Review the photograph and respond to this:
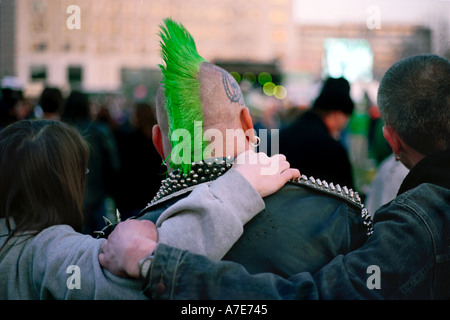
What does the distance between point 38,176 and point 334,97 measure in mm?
3363

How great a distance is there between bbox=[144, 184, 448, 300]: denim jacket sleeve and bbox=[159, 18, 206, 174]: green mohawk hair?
462mm

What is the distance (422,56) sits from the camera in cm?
226

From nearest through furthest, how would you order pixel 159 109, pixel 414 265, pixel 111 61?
pixel 414 265 → pixel 159 109 → pixel 111 61

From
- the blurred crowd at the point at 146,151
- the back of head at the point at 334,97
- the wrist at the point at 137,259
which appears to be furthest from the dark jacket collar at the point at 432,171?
the back of head at the point at 334,97

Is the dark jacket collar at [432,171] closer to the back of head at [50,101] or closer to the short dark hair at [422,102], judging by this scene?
the short dark hair at [422,102]

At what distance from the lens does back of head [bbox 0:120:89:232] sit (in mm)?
1910

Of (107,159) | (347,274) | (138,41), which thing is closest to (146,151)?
(107,159)

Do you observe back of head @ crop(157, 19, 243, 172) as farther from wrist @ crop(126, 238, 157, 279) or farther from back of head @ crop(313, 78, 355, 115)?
back of head @ crop(313, 78, 355, 115)

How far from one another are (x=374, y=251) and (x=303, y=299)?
0.32 metres

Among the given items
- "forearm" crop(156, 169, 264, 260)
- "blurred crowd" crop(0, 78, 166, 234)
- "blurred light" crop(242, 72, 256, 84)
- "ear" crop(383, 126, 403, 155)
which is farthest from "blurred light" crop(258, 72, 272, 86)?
"forearm" crop(156, 169, 264, 260)

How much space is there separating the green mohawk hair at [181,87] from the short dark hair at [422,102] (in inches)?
36.2

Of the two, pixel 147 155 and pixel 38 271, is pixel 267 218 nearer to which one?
pixel 38 271
